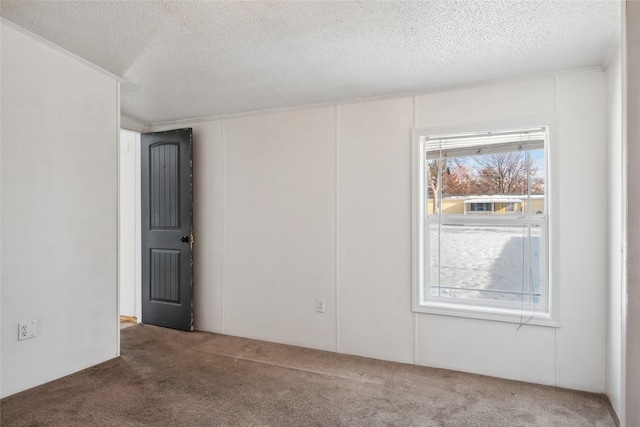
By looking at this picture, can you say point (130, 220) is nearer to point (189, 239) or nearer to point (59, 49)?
point (189, 239)

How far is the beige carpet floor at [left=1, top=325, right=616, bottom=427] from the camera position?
2.12 m

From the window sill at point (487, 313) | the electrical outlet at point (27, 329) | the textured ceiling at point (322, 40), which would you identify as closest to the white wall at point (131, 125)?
the textured ceiling at point (322, 40)

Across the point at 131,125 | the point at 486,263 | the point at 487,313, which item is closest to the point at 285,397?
the point at 487,313

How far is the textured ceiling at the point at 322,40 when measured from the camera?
6.19 feet

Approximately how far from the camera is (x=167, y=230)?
3.88 m

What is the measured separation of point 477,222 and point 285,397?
6.35 feet

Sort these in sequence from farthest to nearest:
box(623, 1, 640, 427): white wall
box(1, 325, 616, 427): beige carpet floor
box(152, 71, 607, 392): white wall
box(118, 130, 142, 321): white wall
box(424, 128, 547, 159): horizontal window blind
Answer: box(118, 130, 142, 321): white wall → box(424, 128, 547, 159): horizontal window blind → box(152, 71, 607, 392): white wall → box(1, 325, 616, 427): beige carpet floor → box(623, 1, 640, 427): white wall

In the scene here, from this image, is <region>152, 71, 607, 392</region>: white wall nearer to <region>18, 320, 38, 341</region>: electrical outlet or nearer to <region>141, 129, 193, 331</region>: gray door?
<region>141, 129, 193, 331</region>: gray door

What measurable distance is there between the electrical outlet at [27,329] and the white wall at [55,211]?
3 centimetres

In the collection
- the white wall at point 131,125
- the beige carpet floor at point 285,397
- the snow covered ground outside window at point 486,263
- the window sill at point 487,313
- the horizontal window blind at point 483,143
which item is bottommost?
the beige carpet floor at point 285,397

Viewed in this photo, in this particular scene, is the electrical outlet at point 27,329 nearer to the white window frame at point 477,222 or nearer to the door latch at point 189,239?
the door latch at point 189,239

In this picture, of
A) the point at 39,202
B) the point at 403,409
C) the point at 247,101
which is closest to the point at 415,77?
the point at 247,101

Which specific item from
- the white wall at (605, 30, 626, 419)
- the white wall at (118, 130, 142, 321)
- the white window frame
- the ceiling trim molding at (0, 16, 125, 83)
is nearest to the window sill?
the white window frame

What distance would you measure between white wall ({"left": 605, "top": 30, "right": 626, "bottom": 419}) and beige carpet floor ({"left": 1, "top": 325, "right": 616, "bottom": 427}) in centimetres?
24
